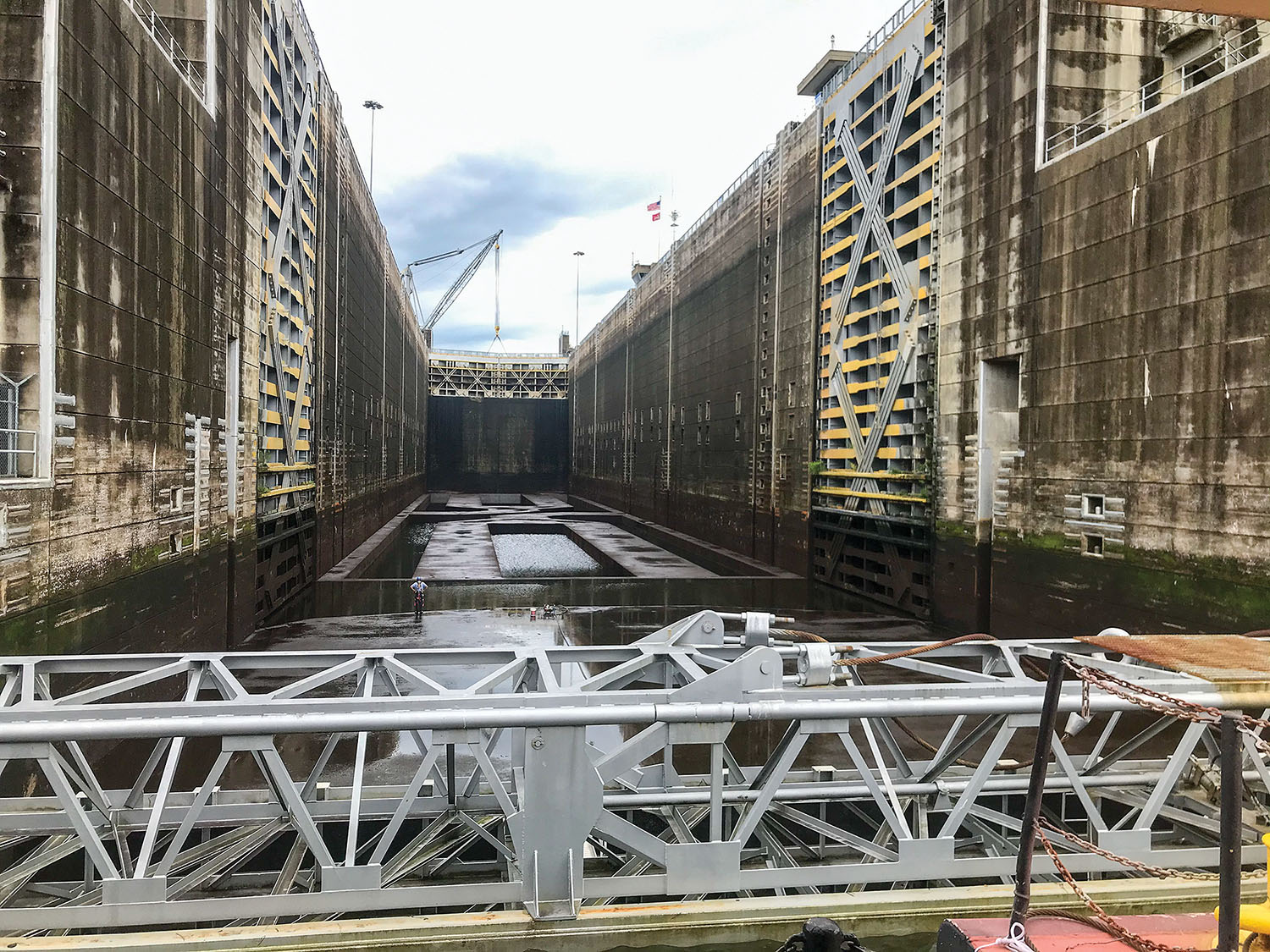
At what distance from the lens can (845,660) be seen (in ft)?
22.9

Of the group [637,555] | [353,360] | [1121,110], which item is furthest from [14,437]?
[637,555]

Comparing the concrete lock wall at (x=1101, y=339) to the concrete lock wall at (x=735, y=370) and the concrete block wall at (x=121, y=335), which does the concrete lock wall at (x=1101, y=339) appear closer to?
the concrete lock wall at (x=735, y=370)

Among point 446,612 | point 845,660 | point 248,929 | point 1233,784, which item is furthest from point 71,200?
point 446,612

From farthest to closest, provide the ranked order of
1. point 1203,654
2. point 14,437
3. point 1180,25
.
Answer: point 1180,25 → point 14,437 → point 1203,654

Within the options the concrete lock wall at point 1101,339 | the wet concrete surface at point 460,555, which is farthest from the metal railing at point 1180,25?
the wet concrete surface at point 460,555

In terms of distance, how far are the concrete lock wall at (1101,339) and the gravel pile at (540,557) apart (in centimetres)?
1595

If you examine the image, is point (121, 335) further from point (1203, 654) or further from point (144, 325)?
point (1203, 654)

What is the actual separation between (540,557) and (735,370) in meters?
12.5

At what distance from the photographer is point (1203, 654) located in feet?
19.1

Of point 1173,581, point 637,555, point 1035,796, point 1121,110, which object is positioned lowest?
point 637,555

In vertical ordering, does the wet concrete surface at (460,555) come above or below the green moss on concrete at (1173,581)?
below

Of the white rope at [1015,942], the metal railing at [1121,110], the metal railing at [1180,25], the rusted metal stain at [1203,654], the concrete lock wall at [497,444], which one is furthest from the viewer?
the concrete lock wall at [497,444]

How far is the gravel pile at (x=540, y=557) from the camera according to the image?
34594 millimetres

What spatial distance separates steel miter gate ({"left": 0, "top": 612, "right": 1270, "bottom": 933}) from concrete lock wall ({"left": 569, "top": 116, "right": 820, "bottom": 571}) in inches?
872
